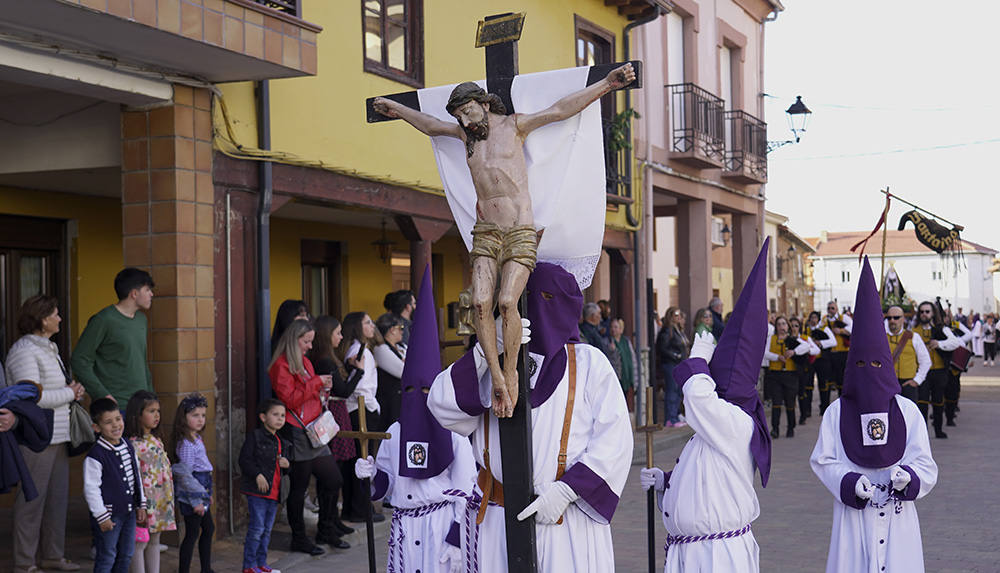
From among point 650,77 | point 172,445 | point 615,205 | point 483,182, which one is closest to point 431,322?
point 483,182

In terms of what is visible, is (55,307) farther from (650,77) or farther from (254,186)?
(650,77)

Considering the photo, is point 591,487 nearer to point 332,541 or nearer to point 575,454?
point 575,454

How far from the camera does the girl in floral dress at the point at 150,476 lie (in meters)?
6.70

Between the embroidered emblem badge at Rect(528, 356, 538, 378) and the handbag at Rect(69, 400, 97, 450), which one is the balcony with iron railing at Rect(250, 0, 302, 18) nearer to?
the handbag at Rect(69, 400, 97, 450)

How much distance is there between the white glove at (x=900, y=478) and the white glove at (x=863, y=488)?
13 centimetres

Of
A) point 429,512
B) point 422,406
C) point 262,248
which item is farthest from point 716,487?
Result: point 262,248

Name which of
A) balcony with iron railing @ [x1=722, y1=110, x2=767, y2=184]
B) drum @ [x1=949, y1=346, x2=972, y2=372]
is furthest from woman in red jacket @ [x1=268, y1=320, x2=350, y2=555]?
balcony with iron railing @ [x1=722, y1=110, x2=767, y2=184]

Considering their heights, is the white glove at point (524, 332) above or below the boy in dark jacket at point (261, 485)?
above

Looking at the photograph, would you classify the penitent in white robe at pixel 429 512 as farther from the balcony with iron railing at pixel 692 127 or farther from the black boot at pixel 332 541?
the balcony with iron railing at pixel 692 127

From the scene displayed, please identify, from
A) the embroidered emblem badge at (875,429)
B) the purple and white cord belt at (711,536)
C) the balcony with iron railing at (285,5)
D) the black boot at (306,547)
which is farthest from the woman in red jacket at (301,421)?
the embroidered emblem badge at (875,429)

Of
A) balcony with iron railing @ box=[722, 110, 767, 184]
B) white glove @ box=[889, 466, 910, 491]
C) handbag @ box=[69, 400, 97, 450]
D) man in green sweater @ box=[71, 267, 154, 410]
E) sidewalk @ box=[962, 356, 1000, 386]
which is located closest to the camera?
white glove @ box=[889, 466, 910, 491]

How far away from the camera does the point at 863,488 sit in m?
5.62

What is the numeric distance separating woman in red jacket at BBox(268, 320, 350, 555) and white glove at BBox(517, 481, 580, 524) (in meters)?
4.52

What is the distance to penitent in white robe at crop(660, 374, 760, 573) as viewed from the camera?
4930mm
